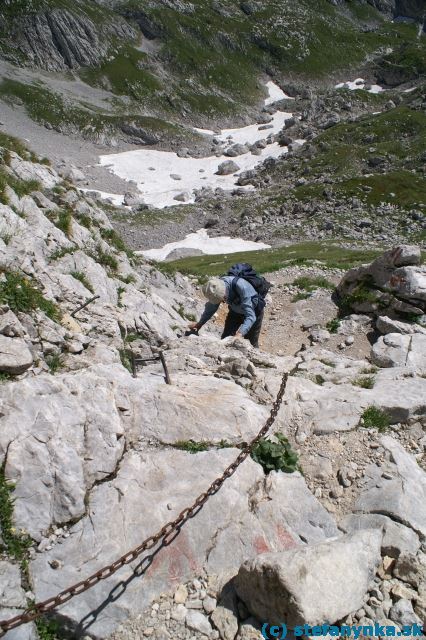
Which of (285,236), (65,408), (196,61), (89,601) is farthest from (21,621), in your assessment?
(196,61)

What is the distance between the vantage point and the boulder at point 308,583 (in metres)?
5.13

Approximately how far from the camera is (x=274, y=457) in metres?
7.92

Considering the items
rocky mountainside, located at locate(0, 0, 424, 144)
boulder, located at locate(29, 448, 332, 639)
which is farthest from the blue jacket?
rocky mountainside, located at locate(0, 0, 424, 144)

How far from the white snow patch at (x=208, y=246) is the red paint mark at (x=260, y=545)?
2166 inches

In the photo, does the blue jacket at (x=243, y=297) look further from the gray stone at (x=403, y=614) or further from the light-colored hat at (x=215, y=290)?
the gray stone at (x=403, y=614)

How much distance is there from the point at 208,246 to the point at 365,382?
5540cm

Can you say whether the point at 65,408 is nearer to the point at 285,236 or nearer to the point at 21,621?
the point at 21,621

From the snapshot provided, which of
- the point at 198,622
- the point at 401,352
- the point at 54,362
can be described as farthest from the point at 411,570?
the point at 401,352

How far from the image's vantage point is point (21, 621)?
185 inches

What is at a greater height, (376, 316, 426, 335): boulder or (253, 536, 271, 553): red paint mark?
(253, 536, 271, 553): red paint mark

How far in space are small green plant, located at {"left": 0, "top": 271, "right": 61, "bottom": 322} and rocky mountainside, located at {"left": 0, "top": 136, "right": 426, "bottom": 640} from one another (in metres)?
0.04

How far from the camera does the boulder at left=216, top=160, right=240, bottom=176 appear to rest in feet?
359

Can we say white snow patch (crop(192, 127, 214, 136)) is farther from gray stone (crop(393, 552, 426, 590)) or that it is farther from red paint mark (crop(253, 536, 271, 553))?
gray stone (crop(393, 552, 426, 590))

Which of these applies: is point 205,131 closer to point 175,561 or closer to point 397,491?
point 397,491
